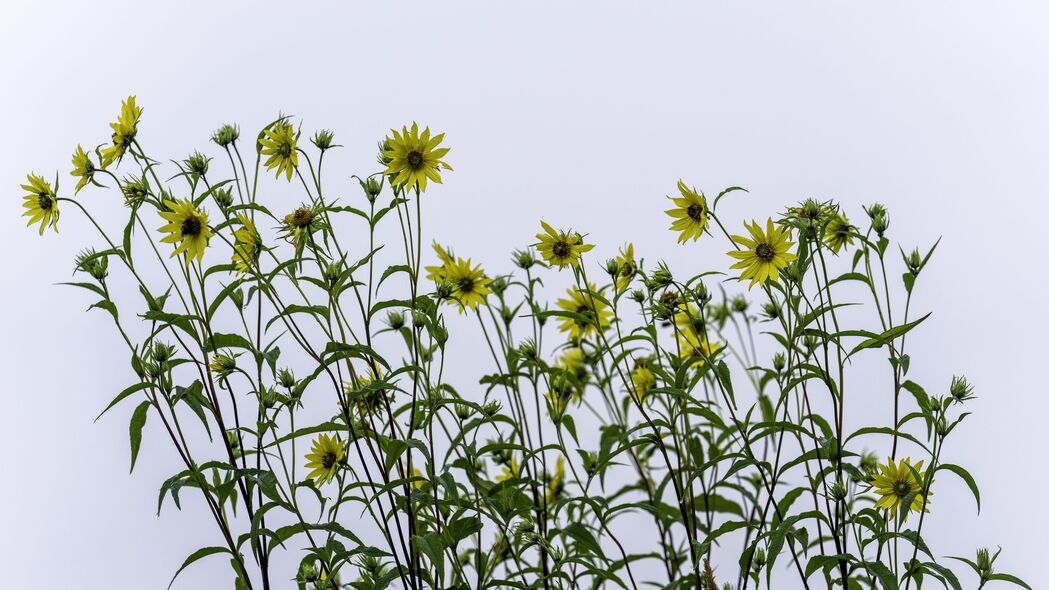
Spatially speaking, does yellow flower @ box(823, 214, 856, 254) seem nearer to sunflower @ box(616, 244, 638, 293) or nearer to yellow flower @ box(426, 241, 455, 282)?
sunflower @ box(616, 244, 638, 293)

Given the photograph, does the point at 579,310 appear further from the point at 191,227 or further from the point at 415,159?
the point at 191,227

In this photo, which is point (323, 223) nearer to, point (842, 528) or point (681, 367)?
point (681, 367)

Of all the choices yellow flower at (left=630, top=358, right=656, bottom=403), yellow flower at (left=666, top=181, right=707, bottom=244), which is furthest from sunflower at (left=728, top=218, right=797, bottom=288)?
yellow flower at (left=630, top=358, right=656, bottom=403)

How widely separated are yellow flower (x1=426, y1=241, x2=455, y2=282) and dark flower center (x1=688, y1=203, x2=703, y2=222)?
1.28 ft

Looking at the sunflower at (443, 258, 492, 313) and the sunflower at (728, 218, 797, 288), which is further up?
the sunflower at (443, 258, 492, 313)

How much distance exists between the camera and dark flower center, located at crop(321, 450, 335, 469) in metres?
1.50

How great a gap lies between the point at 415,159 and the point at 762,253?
0.48 m

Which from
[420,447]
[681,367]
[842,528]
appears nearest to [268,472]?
[420,447]

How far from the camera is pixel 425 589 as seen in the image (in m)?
1.57

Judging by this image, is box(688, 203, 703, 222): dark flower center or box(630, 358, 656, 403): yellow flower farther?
box(630, 358, 656, 403): yellow flower

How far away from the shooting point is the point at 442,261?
64.1 inches

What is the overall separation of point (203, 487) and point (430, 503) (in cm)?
30

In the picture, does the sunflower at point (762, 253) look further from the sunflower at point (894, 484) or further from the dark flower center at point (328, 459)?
the dark flower center at point (328, 459)

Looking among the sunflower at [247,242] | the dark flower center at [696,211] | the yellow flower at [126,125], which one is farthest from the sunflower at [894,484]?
the yellow flower at [126,125]
